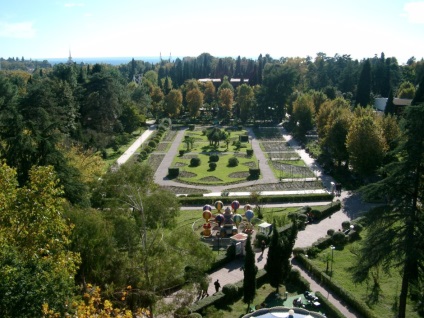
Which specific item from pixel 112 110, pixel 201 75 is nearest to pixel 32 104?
pixel 112 110

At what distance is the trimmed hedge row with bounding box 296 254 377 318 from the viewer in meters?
22.0

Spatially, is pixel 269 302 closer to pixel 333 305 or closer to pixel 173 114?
pixel 333 305

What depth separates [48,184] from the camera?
14.7 meters

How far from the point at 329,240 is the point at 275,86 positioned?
2181 inches

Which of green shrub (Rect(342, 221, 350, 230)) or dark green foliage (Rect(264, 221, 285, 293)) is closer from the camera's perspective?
dark green foliage (Rect(264, 221, 285, 293))

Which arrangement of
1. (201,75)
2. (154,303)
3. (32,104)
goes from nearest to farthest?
(154,303), (32,104), (201,75)

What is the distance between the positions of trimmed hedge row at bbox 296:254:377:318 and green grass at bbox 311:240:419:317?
0.56 metres

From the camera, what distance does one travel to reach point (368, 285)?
25.1 meters

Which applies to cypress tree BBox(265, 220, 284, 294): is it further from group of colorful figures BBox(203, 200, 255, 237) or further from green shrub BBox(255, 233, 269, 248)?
group of colorful figures BBox(203, 200, 255, 237)

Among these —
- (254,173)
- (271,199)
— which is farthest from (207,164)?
(271,199)

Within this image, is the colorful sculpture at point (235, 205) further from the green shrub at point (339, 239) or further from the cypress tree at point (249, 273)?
the cypress tree at point (249, 273)

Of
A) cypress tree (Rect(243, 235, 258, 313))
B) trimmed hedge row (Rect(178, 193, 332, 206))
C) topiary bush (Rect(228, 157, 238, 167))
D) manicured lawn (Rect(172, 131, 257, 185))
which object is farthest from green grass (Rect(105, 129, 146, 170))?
cypress tree (Rect(243, 235, 258, 313))

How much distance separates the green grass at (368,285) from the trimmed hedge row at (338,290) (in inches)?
22.1

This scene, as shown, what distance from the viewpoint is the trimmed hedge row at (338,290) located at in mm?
22013
